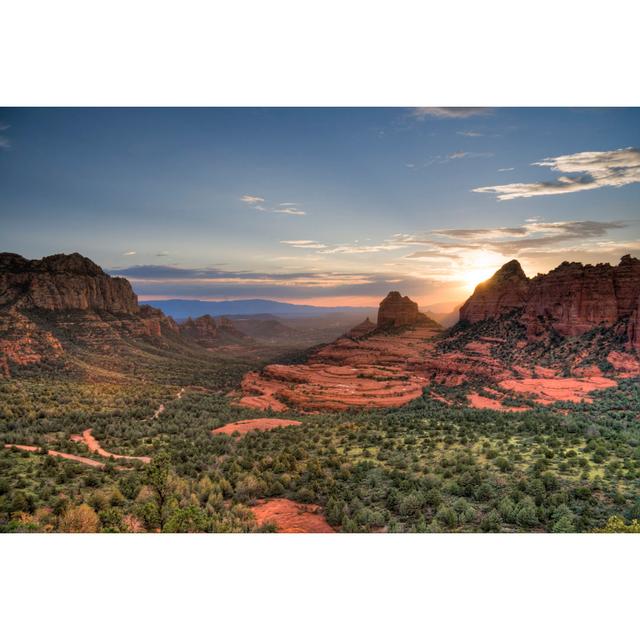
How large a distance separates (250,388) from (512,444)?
8.90 metres

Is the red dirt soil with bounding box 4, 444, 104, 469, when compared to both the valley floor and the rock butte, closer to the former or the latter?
the valley floor

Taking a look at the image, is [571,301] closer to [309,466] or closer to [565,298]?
[565,298]

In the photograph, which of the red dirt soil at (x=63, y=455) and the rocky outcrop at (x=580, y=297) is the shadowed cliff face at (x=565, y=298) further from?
the red dirt soil at (x=63, y=455)

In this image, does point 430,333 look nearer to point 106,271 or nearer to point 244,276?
point 244,276

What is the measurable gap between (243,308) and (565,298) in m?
10.0

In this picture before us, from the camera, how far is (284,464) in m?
7.97

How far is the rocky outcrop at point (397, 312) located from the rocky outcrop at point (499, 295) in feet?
4.94

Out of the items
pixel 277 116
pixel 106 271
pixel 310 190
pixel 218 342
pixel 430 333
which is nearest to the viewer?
pixel 277 116

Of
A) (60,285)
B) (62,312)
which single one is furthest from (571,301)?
(62,312)

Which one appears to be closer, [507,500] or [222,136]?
[507,500]

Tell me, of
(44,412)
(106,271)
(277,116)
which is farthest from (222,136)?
(44,412)

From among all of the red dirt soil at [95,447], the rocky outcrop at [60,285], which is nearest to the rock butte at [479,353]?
the red dirt soil at [95,447]

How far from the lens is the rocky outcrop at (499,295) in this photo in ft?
34.0

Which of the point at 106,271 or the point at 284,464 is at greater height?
the point at 106,271
